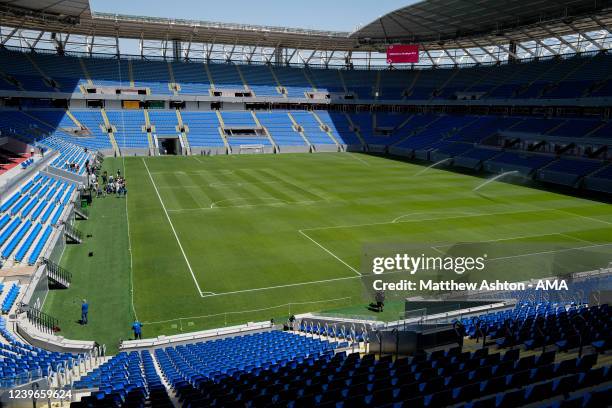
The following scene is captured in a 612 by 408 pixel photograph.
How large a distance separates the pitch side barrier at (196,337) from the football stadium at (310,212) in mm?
73

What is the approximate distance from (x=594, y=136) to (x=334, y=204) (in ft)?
102

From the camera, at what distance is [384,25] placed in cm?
6831

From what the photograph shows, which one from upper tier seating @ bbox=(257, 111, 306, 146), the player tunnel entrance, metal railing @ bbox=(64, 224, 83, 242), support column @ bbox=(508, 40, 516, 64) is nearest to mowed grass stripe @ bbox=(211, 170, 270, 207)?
metal railing @ bbox=(64, 224, 83, 242)

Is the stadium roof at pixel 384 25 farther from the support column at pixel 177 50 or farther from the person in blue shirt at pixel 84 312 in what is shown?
the person in blue shirt at pixel 84 312

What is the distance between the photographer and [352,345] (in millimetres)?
14391

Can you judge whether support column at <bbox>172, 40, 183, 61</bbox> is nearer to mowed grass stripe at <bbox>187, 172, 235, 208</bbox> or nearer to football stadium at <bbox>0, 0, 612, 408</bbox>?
football stadium at <bbox>0, 0, 612, 408</bbox>

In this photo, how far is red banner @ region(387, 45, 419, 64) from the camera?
70.1m

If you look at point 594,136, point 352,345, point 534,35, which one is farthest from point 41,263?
point 534,35

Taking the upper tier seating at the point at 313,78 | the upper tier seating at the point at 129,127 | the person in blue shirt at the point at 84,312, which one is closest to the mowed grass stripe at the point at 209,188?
the person in blue shirt at the point at 84,312

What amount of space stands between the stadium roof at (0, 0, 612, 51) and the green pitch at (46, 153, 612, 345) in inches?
804

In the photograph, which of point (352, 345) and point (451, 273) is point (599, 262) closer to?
point (451, 273)

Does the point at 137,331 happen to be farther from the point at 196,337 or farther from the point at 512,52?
the point at 512,52

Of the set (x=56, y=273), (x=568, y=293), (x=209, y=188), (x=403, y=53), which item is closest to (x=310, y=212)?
(x=209, y=188)

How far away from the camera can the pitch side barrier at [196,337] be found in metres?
15.8
